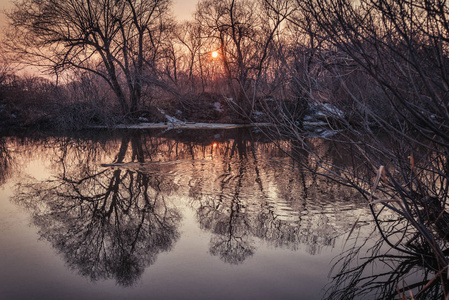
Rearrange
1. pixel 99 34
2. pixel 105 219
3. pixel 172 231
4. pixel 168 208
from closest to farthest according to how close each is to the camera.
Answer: pixel 172 231, pixel 105 219, pixel 168 208, pixel 99 34

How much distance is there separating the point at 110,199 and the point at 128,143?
7.56 m

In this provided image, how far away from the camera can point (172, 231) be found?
454 centimetres

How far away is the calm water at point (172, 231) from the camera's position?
129 inches

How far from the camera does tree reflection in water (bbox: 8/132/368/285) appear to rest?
4000mm

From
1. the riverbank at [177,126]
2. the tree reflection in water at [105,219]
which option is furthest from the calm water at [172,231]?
the riverbank at [177,126]

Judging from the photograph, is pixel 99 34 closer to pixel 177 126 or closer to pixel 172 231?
pixel 177 126

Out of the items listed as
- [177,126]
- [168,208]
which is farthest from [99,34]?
[168,208]

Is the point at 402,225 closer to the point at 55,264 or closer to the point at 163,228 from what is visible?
the point at 163,228

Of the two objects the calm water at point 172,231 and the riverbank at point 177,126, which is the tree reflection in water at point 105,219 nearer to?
the calm water at point 172,231

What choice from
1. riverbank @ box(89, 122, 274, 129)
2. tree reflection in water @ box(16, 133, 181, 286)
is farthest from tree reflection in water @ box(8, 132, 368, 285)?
riverbank @ box(89, 122, 274, 129)

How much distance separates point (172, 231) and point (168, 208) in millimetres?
936

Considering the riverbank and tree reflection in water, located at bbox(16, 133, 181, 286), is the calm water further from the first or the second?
the riverbank

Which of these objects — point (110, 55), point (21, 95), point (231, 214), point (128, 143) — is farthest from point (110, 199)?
point (21, 95)

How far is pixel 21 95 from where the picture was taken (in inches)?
952
